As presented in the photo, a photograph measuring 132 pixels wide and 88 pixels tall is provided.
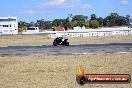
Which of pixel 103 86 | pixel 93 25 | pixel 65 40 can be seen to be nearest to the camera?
pixel 103 86

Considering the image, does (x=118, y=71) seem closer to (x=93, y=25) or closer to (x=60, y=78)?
(x=60, y=78)

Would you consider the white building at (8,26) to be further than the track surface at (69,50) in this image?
Yes

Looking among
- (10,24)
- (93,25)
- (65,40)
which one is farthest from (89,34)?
(93,25)

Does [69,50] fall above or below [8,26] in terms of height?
below

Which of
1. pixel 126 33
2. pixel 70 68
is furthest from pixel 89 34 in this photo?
pixel 70 68

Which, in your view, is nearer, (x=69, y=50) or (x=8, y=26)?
(x=69, y=50)

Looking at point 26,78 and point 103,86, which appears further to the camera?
point 26,78

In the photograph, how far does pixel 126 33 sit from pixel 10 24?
8247 centimetres

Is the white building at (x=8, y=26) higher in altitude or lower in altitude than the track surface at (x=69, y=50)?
higher

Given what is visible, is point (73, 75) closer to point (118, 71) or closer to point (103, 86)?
point (118, 71)

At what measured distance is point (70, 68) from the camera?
58.9 ft

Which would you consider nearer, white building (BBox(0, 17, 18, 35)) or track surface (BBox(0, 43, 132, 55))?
track surface (BBox(0, 43, 132, 55))

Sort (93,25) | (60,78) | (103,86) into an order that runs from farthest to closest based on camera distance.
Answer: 1. (93,25)
2. (60,78)
3. (103,86)

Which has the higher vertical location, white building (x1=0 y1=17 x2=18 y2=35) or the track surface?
white building (x1=0 y1=17 x2=18 y2=35)
